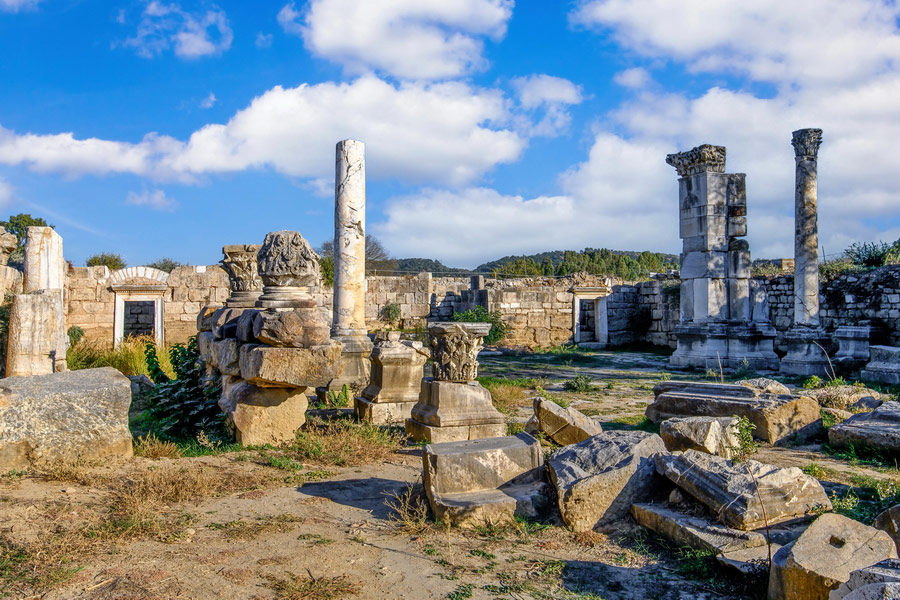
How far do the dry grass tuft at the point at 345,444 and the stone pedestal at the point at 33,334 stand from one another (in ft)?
15.0

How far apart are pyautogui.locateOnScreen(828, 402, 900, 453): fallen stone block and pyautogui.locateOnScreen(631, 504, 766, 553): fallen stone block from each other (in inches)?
125

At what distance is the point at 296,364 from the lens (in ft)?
19.2

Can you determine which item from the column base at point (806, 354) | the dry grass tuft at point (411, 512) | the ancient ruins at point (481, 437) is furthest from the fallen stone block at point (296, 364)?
the column base at point (806, 354)

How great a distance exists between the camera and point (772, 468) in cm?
425

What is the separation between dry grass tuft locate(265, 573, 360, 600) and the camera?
3.15m

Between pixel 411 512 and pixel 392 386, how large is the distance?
11.1 feet

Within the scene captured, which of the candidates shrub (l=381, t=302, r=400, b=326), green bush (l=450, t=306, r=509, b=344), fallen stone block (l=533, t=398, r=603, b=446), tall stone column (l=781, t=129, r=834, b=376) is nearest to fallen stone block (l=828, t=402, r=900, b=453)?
fallen stone block (l=533, t=398, r=603, b=446)

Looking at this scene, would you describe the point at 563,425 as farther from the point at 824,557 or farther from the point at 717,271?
the point at 717,271

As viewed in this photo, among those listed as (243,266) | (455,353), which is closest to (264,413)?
(455,353)

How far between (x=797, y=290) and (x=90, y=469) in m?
13.1

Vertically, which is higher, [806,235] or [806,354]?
[806,235]

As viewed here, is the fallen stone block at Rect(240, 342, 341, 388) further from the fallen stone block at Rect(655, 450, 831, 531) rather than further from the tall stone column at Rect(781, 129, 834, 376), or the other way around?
the tall stone column at Rect(781, 129, 834, 376)

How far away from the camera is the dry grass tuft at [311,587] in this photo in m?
3.15

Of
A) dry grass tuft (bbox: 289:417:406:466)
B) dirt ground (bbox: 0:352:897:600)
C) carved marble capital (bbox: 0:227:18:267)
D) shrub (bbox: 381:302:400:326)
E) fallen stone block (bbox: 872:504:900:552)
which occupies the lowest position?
dirt ground (bbox: 0:352:897:600)
